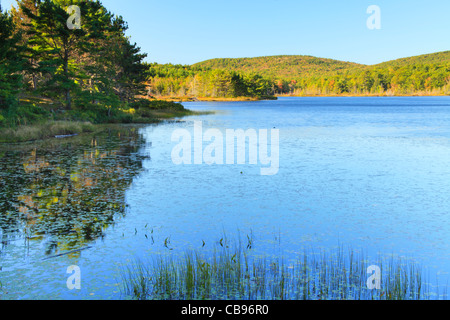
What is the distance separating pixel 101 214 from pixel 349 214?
23.9 feet

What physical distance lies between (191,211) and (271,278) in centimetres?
547

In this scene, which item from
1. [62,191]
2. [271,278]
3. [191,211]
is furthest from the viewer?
[62,191]

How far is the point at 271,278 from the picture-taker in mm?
8172

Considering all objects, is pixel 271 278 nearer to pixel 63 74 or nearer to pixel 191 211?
pixel 191 211

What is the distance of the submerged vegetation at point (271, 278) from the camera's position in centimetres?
746

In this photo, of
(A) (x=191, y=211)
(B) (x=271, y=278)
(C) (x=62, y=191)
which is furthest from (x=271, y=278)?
(C) (x=62, y=191)

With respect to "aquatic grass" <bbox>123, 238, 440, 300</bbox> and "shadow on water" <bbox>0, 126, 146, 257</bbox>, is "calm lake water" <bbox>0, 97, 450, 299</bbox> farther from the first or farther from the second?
"aquatic grass" <bbox>123, 238, 440, 300</bbox>

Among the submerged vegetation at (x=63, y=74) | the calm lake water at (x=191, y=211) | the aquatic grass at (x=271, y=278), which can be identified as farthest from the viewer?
the submerged vegetation at (x=63, y=74)

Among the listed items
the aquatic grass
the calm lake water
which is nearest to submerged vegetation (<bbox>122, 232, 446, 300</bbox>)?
the aquatic grass

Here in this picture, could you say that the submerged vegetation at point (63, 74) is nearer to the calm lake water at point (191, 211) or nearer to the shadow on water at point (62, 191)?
the shadow on water at point (62, 191)

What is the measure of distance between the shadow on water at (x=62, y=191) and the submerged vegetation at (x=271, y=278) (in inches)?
108

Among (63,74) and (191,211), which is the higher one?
(63,74)

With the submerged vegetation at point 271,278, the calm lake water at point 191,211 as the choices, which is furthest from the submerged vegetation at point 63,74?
the submerged vegetation at point 271,278
